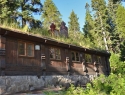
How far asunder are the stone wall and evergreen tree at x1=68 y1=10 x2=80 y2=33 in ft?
111

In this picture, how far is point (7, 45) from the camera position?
10.5 metres

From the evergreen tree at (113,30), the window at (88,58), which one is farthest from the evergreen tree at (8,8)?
the evergreen tree at (113,30)

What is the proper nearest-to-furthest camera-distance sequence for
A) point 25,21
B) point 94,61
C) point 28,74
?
point 28,74 < point 94,61 < point 25,21

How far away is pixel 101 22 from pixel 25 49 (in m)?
27.6

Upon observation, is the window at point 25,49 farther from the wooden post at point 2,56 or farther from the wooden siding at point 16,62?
the wooden post at point 2,56

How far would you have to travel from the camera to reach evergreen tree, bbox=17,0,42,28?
23.1m

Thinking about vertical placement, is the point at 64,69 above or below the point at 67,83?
above

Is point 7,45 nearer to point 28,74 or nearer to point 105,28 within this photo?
point 28,74

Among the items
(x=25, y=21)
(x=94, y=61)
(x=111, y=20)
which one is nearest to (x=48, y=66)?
(x=94, y=61)

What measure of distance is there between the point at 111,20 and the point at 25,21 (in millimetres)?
23864

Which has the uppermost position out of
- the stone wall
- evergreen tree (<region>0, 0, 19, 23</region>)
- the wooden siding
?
evergreen tree (<region>0, 0, 19, 23</region>)

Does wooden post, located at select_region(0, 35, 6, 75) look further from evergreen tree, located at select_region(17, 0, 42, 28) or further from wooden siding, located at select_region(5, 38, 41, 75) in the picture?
evergreen tree, located at select_region(17, 0, 42, 28)

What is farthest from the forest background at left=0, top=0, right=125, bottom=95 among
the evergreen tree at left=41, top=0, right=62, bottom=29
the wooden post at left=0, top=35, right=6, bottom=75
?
the wooden post at left=0, top=35, right=6, bottom=75

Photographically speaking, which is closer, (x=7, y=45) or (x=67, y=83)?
(x=7, y=45)
